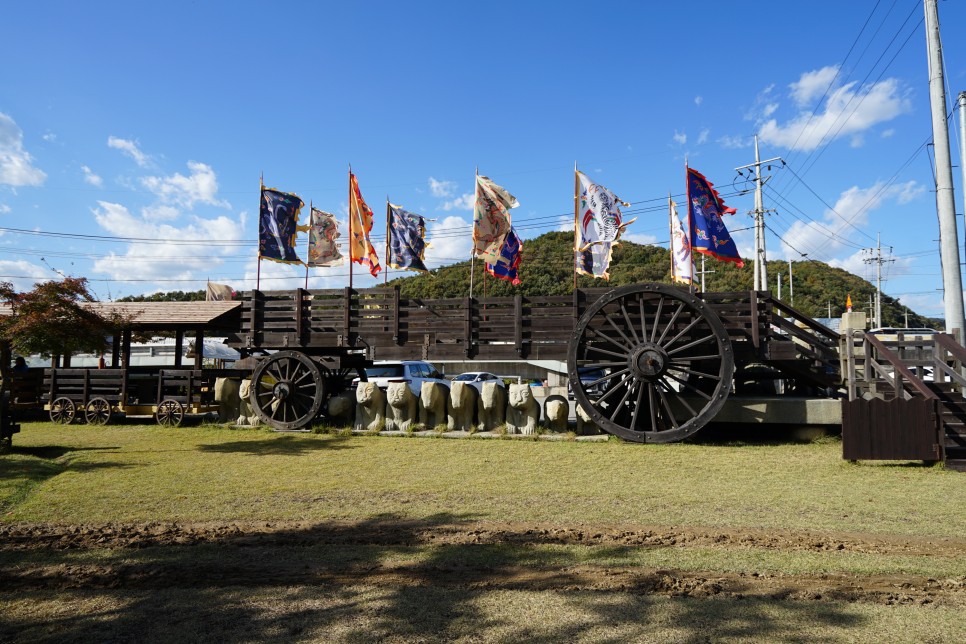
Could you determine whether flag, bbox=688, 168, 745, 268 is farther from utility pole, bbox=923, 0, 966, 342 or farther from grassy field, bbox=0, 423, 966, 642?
grassy field, bbox=0, 423, 966, 642

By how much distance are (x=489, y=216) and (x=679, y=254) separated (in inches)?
222

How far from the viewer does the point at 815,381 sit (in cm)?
1120

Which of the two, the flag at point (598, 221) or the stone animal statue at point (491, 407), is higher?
the flag at point (598, 221)

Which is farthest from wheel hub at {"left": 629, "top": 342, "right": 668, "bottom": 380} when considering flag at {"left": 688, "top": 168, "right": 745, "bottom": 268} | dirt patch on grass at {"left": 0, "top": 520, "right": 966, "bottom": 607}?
dirt patch on grass at {"left": 0, "top": 520, "right": 966, "bottom": 607}

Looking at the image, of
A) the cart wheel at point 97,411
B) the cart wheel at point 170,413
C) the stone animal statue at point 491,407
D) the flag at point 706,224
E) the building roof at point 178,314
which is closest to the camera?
the stone animal statue at point 491,407

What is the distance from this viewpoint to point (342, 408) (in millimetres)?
12750

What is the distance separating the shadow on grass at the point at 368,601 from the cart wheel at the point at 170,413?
9.07 meters

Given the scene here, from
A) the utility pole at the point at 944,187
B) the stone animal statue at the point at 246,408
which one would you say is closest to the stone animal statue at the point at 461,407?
the stone animal statue at the point at 246,408

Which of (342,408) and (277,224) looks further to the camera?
(277,224)

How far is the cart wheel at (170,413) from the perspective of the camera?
1357 cm

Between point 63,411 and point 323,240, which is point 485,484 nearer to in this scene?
point 323,240

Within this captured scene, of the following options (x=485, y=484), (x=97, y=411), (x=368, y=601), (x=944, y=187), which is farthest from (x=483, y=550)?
(x=97, y=411)

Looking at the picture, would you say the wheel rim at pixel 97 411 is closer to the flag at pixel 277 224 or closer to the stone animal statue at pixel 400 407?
the flag at pixel 277 224

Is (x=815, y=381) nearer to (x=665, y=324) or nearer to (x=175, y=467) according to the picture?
(x=665, y=324)
